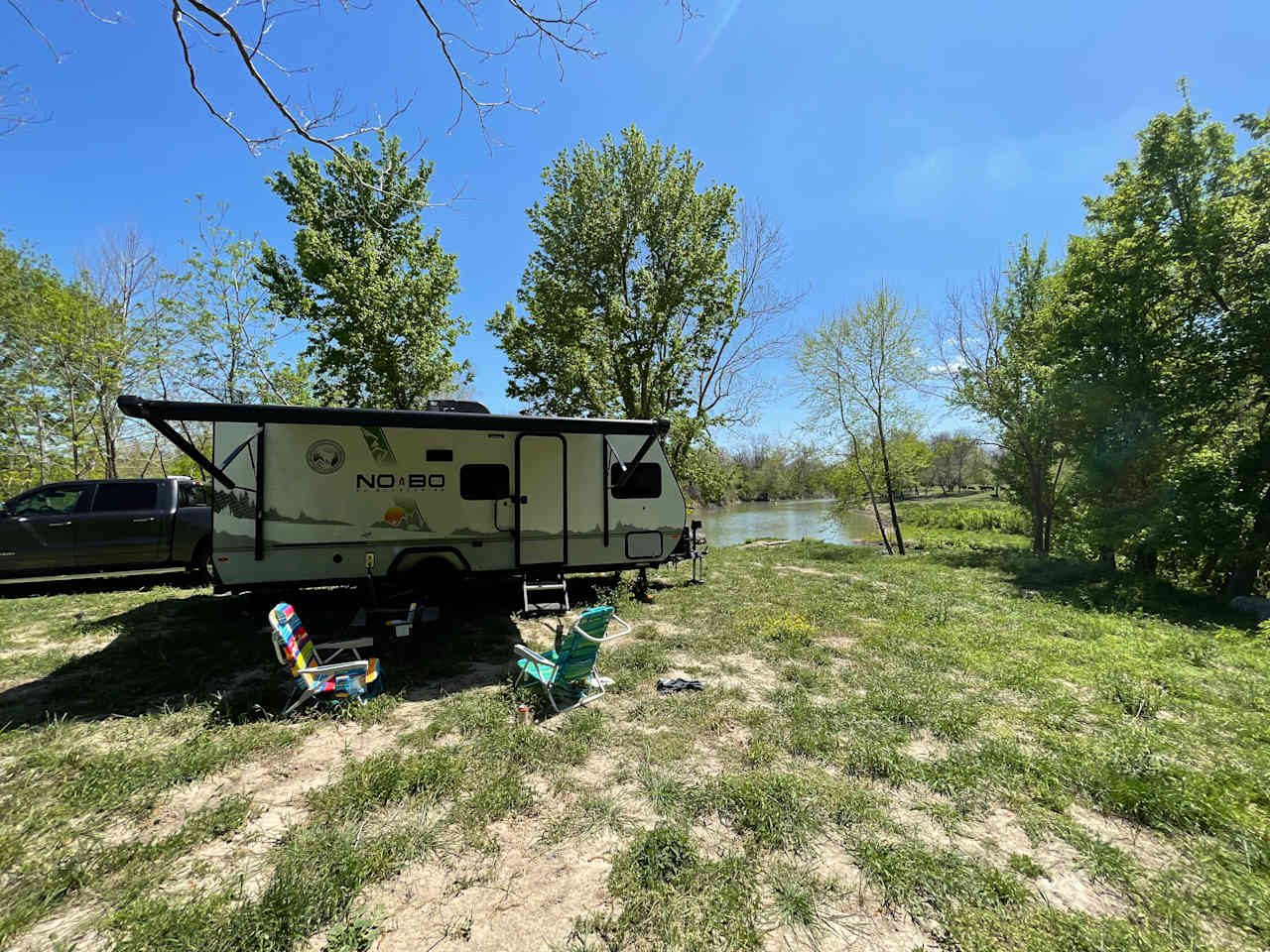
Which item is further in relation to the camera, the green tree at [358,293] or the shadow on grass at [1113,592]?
the green tree at [358,293]

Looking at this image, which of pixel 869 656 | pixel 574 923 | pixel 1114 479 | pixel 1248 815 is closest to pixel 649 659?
pixel 869 656

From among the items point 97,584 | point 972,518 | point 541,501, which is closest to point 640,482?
point 541,501

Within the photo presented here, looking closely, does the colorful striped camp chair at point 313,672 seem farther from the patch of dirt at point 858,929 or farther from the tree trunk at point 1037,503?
the tree trunk at point 1037,503

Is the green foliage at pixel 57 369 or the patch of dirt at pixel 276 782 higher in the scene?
the green foliage at pixel 57 369

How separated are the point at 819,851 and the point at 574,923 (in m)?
1.34

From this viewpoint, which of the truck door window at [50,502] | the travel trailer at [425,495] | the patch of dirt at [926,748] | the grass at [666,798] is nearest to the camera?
the grass at [666,798]

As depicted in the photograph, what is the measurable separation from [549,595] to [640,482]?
2150mm

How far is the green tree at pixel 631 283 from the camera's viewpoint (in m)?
14.4

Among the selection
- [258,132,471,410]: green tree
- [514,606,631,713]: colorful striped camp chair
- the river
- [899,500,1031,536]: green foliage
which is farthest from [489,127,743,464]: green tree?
[899,500,1031,536]: green foliage

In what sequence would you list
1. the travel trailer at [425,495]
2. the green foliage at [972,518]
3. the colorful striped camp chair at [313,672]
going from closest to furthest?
1. the colorful striped camp chair at [313,672]
2. the travel trailer at [425,495]
3. the green foliage at [972,518]

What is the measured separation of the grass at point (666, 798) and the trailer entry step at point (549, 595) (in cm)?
73

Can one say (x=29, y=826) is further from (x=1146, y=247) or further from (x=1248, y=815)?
(x=1146, y=247)

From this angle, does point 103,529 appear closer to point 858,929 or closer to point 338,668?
point 338,668

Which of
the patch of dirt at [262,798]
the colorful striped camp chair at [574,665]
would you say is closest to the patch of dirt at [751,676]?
the colorful striped camp chair at [574,665]
